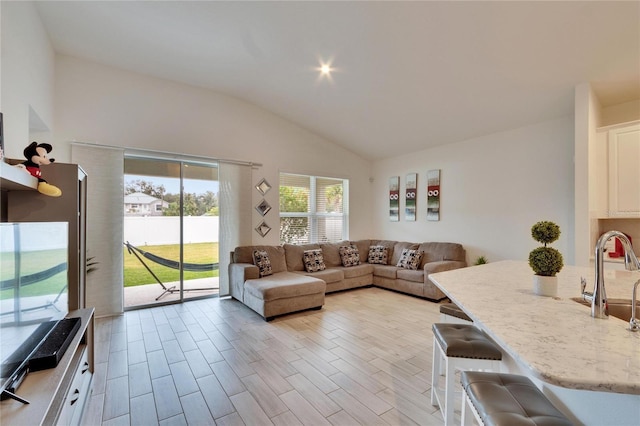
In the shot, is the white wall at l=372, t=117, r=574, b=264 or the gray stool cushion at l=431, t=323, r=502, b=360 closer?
the gray stool cushion at l=431, t=323, r=502, b=360

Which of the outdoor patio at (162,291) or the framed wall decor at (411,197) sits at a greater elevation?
the framed wall decor at (411,197)

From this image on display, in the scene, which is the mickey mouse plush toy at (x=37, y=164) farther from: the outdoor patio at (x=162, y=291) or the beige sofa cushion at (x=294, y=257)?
the beige sofa cushion at (x=294, y=257)

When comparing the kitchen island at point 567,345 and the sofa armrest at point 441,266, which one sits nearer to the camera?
the kitchen island at point 567,345

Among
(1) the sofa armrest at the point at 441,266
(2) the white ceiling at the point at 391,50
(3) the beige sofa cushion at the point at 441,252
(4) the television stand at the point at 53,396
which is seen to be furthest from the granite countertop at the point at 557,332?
(3) the beige sofa cushion at the point at 441,252

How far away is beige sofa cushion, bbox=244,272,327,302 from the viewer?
3664 millimetres

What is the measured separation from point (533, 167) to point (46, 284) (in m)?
5.35

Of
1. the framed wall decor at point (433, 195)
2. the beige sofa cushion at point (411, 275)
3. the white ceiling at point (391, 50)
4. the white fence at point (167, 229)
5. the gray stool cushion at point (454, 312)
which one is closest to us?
the gray stool cushion at point (454, 312)

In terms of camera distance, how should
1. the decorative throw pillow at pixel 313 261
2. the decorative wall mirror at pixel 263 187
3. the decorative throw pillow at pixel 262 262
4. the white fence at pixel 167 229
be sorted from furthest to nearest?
the decorative wall mirror at pixel 263 187 < the decorative throw pillow at pixel 313 261 < the decorative throw pillow at pixel 262 262 < the white fence at pixel 167 229

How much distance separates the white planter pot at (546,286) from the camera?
1.50 metres

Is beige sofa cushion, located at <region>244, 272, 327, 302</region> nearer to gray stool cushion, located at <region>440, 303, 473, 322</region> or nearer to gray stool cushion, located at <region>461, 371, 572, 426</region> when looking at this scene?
gray stool cushion, located at <region>440, 303, 473, 322</region>

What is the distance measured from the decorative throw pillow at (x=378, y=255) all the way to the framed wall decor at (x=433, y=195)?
1.09 m

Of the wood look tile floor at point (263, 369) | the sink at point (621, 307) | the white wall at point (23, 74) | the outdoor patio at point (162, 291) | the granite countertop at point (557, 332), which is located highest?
the white wall at point (23, 74)

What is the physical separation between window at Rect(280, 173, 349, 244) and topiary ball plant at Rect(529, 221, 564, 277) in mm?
4381

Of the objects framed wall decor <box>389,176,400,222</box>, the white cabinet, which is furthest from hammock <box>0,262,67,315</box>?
framed wall decor <box>389,176,400,222</box>
